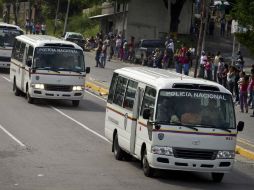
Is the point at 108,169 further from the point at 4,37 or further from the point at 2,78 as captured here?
the point at 4,37

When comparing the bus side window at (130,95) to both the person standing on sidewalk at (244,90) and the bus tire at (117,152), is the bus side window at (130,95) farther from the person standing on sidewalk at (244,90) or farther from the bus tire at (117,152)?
the person standing on sidewalk at (244,90)

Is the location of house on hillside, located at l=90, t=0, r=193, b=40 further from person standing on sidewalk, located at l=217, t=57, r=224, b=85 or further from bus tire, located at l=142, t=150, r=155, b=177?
bus tire, located at l=142, t=150, r=155, b=177

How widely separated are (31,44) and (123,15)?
37942 mm

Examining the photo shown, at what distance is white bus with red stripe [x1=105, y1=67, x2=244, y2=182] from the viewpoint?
689 inches

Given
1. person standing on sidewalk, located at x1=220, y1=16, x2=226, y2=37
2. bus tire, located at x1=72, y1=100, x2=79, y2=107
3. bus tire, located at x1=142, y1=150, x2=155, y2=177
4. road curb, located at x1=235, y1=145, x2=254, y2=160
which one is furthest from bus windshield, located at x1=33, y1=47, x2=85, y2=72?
person standing on sidewalk, located at x1=220, y1=16, x2=226, y2=37

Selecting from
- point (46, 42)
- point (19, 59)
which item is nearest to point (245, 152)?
point (46, 42)

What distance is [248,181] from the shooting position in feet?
62.4

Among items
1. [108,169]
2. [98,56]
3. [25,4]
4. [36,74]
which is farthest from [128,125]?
[25,4]

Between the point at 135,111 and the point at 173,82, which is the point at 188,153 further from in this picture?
the point at 135,111

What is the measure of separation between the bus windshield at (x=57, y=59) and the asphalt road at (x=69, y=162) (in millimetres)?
2764

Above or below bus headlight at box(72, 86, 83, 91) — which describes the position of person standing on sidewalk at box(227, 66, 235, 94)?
above

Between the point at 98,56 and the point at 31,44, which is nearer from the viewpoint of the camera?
the point at 31,44

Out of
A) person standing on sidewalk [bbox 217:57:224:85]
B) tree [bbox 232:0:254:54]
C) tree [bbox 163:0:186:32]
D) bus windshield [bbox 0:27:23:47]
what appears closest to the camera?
tree [bbox 232:0:254:54]

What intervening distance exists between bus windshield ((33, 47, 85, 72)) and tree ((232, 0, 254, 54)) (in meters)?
6.38
